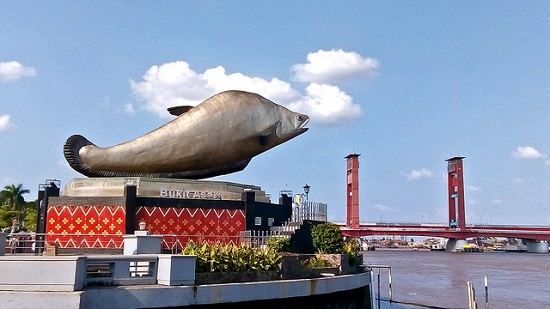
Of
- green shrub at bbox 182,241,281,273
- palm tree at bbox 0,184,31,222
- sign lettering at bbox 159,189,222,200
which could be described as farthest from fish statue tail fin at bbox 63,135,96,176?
palm tree at bbox 0,184,31,222

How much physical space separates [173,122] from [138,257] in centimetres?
1270

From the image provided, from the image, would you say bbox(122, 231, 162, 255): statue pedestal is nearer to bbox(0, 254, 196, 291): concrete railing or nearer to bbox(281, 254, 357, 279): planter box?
bbox(0, 254, 196, 291): concrete railing

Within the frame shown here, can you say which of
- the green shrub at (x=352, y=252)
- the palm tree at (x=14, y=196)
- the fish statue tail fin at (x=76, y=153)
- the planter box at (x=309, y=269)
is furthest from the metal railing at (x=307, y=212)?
the palm tree at (x=14, y=196)

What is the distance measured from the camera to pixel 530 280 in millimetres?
56438

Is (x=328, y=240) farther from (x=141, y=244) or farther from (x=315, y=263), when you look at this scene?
(x=141, y=244)

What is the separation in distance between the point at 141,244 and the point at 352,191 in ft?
368

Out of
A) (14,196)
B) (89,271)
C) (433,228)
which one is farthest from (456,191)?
(89,271)

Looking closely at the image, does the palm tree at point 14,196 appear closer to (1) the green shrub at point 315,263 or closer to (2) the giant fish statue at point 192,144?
(2) the giant fish statue at point 192,144

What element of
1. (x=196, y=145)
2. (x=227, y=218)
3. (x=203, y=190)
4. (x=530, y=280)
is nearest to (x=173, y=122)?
(x=196, y=145)

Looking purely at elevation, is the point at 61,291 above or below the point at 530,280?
above

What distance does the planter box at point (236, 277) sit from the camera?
48.5 feet

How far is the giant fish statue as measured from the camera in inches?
994

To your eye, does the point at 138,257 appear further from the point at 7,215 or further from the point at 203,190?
the point at 7,215

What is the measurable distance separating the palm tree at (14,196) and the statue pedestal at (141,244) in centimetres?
5508
